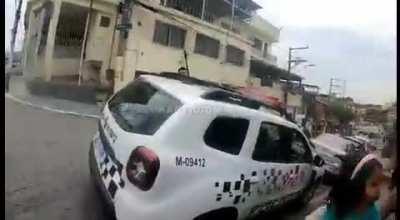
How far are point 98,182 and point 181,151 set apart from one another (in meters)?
0.19

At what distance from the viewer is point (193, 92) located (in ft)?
3.33

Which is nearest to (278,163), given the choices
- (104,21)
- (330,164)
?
(330,164)

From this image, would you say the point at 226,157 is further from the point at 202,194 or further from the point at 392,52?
the point at 392,52

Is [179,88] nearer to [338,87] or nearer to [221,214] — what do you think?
[221,214]

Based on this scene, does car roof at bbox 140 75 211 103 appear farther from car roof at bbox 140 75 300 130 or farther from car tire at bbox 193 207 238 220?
car tire at bbox 193 207 238 220

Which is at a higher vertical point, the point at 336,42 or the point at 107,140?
the point at 336,42

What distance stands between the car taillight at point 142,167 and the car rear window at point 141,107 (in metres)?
0.04

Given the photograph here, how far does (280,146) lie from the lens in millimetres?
1168

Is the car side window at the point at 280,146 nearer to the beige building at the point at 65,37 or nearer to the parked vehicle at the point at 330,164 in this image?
the parked vehicle at the point at 330,164

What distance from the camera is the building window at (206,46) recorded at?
1066 millimetres

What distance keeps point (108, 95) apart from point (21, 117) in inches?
6.7

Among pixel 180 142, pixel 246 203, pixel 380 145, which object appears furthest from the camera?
pixel 380 145

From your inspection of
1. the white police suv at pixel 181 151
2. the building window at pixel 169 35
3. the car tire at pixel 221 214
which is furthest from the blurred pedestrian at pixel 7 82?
the car tire at pixel 221 214

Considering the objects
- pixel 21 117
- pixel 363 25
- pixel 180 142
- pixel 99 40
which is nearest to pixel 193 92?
pixel 180 142
